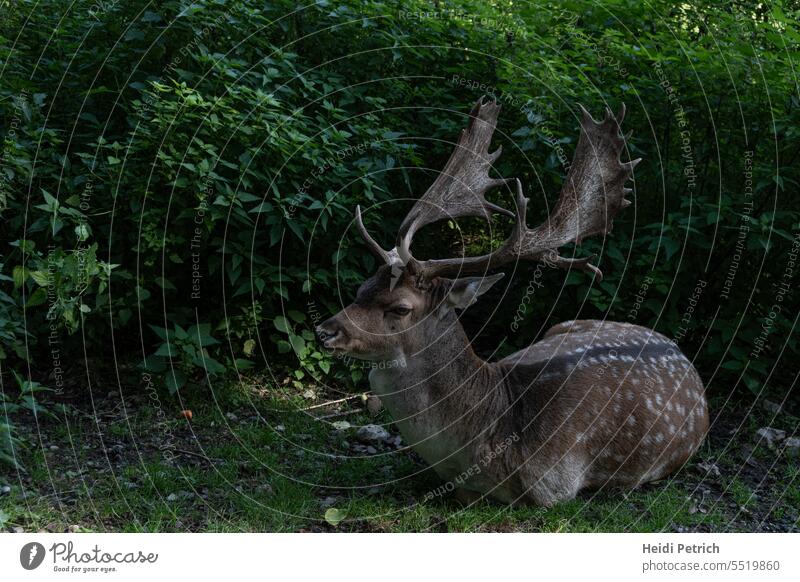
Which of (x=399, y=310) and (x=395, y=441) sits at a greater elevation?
(x=399, y=310)

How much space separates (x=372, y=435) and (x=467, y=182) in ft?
6.57

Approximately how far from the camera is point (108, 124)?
812 cm

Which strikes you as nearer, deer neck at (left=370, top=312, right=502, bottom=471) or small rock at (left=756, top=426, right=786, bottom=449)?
deer neck at (left=370, top=312, right=502, bottom=471)

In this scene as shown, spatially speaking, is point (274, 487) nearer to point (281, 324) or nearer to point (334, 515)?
point (334, 515)

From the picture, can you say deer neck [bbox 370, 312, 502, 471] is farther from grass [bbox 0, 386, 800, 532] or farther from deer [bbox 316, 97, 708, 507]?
grass [bbox 0, 386, 800, 532]

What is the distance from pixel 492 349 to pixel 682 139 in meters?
2.43

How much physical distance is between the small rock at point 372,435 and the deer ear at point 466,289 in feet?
5.53

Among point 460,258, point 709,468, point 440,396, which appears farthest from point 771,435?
point 460,258

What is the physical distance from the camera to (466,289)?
620cm

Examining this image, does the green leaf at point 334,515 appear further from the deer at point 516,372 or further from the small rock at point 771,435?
the small rock at point 771,435

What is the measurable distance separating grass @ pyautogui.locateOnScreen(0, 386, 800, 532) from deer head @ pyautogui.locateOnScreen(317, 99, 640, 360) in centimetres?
106

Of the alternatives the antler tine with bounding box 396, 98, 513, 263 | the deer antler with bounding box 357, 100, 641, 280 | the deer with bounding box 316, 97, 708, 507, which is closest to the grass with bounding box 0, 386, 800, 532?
the deer with bounding box 316, 97, 708, 507

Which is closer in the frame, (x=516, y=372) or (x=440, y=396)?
(x=440, y=396)

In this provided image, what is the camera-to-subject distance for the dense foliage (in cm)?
761
